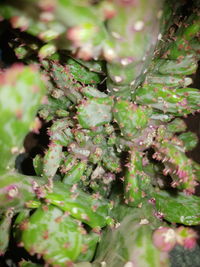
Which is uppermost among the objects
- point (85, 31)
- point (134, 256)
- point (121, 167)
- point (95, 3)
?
point (95, 3)

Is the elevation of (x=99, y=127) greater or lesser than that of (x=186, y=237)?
greater

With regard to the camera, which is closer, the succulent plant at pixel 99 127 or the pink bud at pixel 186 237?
the succulent plant at pixel 99 127

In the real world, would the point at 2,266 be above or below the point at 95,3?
below

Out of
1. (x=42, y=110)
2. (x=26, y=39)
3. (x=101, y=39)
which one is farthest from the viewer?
(x=42, y=110)

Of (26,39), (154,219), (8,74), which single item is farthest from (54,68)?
(154,219)

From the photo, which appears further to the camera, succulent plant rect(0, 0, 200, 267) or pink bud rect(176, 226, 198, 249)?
pink bud rect(176, 226, 198, 249)

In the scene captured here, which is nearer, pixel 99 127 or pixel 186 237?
pixel 186 237

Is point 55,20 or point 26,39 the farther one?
point 26,39

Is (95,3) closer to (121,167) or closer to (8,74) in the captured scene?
(8,74)
